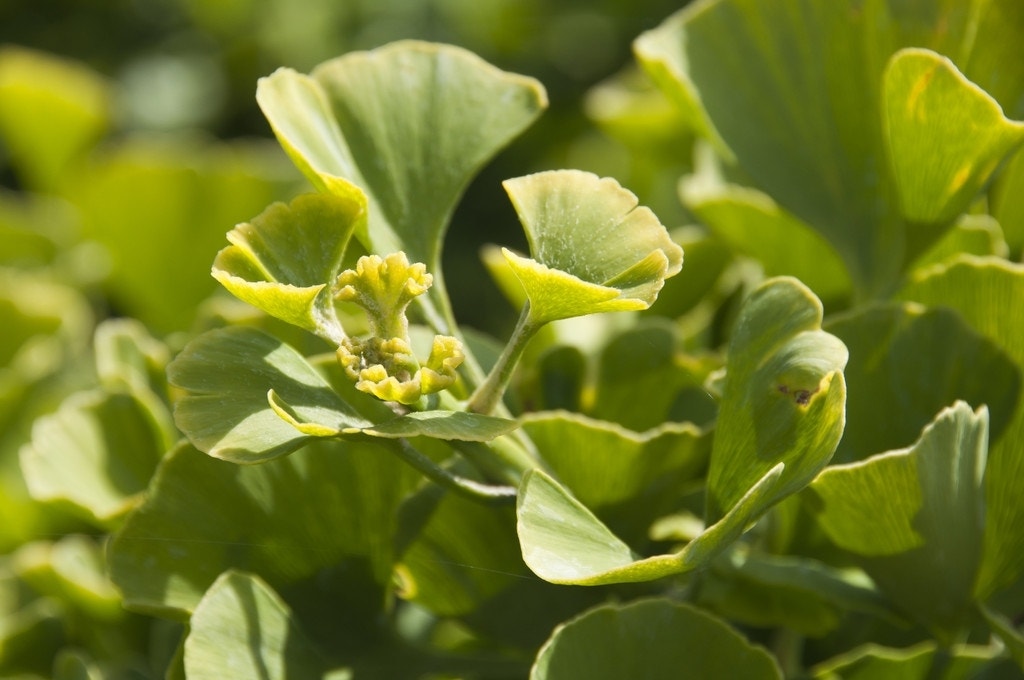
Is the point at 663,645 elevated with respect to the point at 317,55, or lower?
elevated

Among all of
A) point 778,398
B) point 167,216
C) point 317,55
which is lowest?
point 317,55

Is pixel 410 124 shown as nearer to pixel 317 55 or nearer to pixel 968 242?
pixel 968 242

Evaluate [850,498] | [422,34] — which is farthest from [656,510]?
[422,34]

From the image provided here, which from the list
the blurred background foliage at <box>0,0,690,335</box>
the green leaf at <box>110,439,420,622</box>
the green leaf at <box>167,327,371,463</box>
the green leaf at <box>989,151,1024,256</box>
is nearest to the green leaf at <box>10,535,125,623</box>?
the green leaf at <box>110,439,420,622</box>

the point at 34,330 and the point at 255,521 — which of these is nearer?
the point at 255,521

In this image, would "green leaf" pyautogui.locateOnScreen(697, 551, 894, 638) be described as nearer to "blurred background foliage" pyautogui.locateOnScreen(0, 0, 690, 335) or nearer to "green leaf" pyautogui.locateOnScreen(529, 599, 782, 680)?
"green leaf" pyautogui.locateOnScreen(529, 599, 782, 680)

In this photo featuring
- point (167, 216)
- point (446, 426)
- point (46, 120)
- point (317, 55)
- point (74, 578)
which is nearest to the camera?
point (446, 426)

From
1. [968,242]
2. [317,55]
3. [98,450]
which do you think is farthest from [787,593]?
[317,55]

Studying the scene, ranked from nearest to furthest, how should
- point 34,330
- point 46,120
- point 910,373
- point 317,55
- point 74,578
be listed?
point 910,373 → point 74,578 → point 34,330 → point 46,120 → point 317,55
